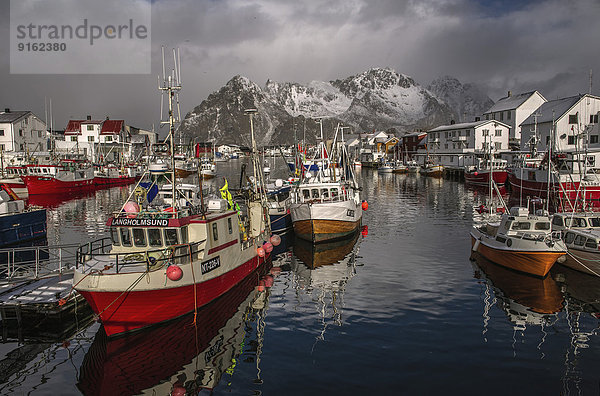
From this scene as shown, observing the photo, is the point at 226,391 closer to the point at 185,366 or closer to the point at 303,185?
the point at 185,366

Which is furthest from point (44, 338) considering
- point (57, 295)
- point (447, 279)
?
point (447, 279)

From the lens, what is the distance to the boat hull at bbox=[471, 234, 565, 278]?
24750 millimetres

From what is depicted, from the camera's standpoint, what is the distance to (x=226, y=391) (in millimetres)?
15016

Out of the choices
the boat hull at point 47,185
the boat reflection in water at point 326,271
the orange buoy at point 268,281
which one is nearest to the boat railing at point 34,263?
the orange buoy at point 268,281

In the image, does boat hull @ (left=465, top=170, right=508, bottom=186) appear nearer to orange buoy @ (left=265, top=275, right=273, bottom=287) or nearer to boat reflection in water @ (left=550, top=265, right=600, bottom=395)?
boat reflection in water @ (left=550, top=265, right=600, bottom=395)

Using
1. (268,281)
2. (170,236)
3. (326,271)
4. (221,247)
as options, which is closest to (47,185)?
(268,281)

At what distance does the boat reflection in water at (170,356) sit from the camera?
50.5 ft

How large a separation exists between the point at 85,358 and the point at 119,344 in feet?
4.28

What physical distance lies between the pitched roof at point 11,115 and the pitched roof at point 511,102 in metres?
121

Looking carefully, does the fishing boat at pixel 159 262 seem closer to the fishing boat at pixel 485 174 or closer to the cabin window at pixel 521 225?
the cabin window at pixel 521 225

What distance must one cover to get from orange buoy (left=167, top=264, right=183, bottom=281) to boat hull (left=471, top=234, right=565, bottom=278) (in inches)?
737

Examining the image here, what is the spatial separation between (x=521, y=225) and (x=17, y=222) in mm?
38784

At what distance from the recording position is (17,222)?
37906 millimetres

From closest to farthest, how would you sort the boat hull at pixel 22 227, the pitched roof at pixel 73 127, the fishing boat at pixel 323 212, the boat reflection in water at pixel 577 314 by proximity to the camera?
the boat reflection in water at pixel 577 314 → the fishing boat at pixel 323 212 → the boat hull at pixel 22 227 → the pitched roof at pixel 73 127
